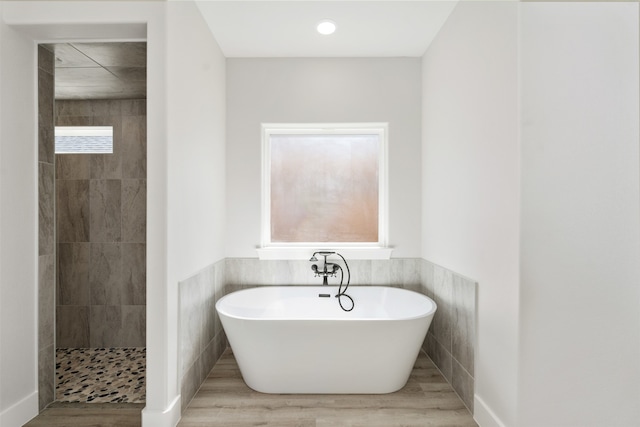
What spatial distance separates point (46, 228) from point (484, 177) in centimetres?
270

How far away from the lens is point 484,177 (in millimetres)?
1838

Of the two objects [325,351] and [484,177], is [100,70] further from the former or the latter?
[484,177]

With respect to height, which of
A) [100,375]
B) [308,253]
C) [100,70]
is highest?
[100,70]

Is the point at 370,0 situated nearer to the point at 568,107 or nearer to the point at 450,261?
the point at 568,107

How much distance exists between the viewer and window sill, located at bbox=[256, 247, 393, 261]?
2939 mm

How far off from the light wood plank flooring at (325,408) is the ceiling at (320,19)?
2643 mm

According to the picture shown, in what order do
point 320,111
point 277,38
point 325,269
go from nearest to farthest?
1. point 277,38
2. point 325,269
3. point 320,111

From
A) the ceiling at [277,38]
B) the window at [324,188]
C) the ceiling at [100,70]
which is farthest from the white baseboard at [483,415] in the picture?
the ceiling at [100,70]

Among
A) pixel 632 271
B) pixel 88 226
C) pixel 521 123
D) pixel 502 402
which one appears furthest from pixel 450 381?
pixel 88 226

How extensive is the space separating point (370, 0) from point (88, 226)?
10.0 feet

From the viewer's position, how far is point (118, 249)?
9.94 feet

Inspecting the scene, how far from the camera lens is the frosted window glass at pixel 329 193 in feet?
10.1

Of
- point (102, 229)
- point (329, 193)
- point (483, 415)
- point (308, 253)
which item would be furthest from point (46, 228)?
point (483, 415)

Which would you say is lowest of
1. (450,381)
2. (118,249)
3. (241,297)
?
(450,381)
